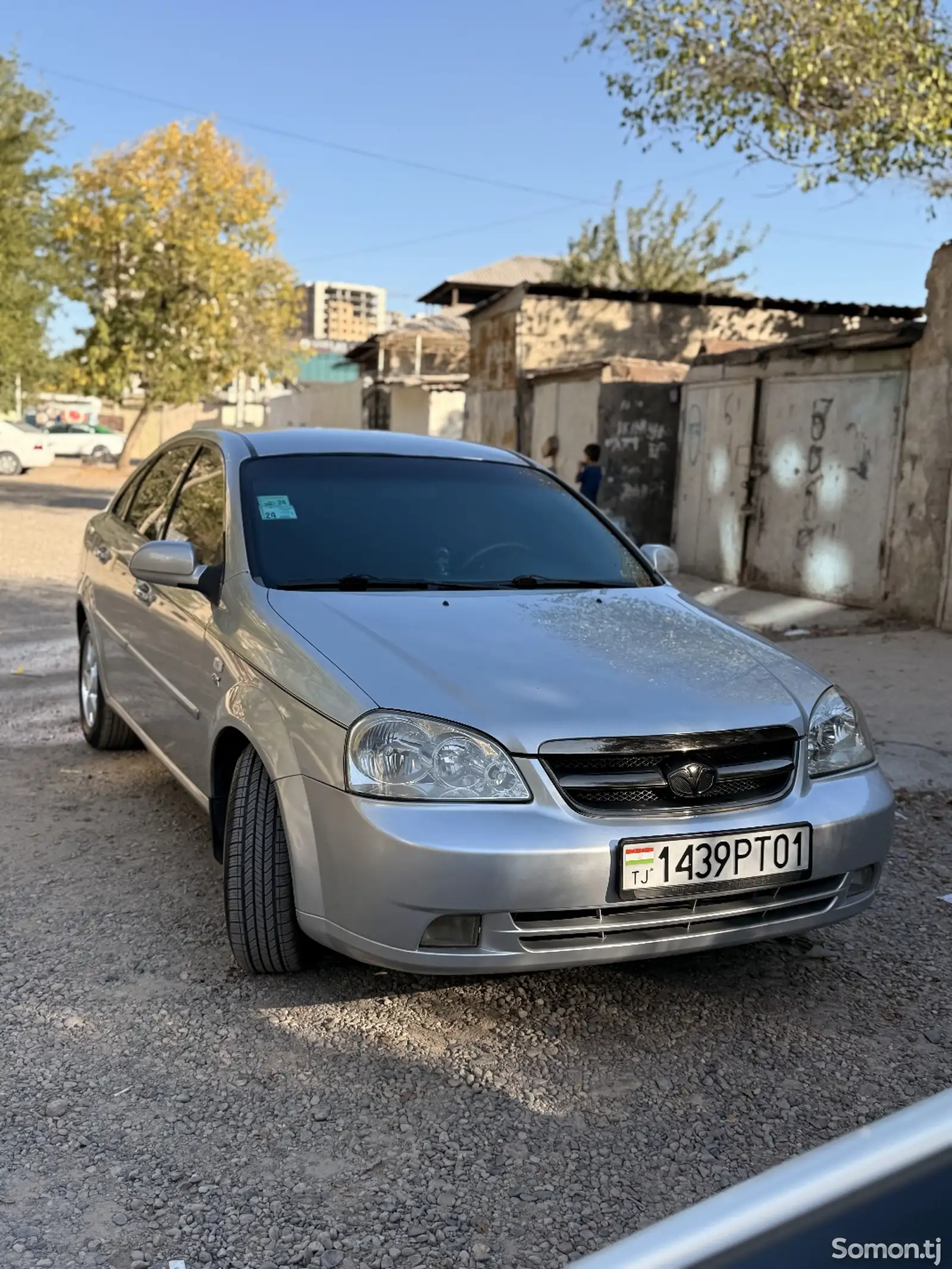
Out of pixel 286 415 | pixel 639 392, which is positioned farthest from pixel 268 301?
pixel 639 392

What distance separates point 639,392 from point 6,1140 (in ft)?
39.7

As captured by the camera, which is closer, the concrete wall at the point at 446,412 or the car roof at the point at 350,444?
the car roof at the point at 350,444

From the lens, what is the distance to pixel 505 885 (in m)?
2.63

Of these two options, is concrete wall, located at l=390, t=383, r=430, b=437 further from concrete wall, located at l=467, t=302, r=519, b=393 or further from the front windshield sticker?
the front windshield sticker

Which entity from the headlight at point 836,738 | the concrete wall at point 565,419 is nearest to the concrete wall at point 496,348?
the concrete wall at point 565,419

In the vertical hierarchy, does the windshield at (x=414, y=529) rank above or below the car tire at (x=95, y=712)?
above

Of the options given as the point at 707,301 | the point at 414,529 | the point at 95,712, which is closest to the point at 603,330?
the point at 707,301

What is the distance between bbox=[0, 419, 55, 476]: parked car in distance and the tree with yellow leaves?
347 cm

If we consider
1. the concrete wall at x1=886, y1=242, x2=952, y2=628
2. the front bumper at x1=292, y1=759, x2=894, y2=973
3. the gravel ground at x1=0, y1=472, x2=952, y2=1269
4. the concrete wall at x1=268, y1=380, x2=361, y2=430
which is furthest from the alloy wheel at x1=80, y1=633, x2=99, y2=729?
the concrete wall at x1=268, y1=380, x2=361, y2=430

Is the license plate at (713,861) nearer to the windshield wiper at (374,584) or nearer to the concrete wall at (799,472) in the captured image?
the windshield wiper at (374,584)

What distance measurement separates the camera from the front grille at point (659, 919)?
271cm

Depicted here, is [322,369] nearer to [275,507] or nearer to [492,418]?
[492,418]

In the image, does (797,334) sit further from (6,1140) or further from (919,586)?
(6,1140)

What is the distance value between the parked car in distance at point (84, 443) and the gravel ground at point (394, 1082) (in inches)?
1556
